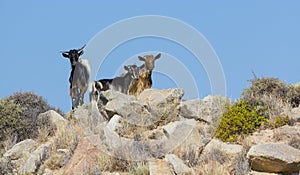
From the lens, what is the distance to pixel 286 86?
19219mm

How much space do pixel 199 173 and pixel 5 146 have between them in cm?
741

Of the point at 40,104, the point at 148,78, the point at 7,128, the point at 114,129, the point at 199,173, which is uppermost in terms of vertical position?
the point at 148,78

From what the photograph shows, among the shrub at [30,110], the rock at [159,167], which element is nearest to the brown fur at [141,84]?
the shrub at [30,110]

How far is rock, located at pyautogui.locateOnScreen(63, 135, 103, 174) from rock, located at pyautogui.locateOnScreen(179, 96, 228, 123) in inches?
122

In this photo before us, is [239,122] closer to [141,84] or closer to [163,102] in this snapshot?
[163,102]

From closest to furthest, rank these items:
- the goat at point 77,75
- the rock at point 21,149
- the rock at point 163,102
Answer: the rock at point 21,149 → the rock at point 163,102 → the goat at point 77,75

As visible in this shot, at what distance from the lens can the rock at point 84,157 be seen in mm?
14991

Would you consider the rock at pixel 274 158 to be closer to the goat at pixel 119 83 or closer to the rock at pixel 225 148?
the rock at pixel 225 148

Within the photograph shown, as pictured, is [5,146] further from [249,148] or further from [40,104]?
[249,148]

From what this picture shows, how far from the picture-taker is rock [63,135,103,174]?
590 inches

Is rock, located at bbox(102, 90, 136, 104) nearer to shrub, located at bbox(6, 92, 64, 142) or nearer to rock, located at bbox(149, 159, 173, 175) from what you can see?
shrub, located at bbox(6, 92, 64, 142)

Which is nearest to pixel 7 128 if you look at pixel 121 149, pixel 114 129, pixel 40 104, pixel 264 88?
pixel 40 104

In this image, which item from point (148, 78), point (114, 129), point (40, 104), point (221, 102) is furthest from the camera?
point (148, 78)

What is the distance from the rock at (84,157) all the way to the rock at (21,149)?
86.1 inches
